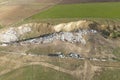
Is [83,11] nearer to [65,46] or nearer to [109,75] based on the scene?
[65,46]

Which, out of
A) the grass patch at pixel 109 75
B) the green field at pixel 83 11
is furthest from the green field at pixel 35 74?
the green field at pixel 83 11

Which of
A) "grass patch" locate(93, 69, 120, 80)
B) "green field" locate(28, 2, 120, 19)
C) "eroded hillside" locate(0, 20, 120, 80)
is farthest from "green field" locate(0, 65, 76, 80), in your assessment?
"green field" locate(28, 2, 120, 19)

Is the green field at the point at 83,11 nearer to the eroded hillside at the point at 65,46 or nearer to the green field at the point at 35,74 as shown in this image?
the eroded hillside at the point at 65,46

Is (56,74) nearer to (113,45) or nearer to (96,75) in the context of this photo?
(96,75)

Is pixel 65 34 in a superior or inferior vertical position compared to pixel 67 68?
superior

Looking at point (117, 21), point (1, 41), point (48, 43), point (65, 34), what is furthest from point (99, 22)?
point (1, 41)

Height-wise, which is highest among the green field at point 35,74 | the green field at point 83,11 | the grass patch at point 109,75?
the green field at point 83,11

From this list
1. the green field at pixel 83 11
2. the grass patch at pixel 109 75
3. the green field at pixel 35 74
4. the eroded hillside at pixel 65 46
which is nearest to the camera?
the grass patch at pixel 109 75

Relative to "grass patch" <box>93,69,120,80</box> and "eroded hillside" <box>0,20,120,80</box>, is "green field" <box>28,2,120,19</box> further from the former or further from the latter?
"grass patch" <box>93,69,120,80</box>
